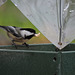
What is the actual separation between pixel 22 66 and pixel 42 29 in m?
0.26

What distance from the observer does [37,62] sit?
3.91 ft

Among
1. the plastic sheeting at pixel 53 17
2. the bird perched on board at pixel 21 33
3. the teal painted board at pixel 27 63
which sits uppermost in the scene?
the plastic sheeting at pixel 53 17

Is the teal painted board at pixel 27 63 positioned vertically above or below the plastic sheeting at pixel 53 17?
below

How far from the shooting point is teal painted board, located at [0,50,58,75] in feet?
3.77

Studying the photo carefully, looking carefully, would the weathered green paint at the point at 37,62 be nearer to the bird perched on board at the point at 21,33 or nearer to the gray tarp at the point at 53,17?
the gray tarp at the point at 53,17

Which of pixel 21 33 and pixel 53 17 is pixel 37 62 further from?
pixel 21 33

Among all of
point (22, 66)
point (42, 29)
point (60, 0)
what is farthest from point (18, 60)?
point (60, 0)

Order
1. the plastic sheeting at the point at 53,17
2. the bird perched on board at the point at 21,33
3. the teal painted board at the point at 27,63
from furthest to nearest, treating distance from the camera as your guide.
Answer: the bird perched on board at the point at 21,33, the teal painted board at the point at 27,63, the plastic sheeting at the point at 53,17

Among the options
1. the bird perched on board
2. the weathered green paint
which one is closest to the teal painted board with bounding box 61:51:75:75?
the weathered green paint

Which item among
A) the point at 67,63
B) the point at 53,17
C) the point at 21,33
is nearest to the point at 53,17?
the point at 53,17

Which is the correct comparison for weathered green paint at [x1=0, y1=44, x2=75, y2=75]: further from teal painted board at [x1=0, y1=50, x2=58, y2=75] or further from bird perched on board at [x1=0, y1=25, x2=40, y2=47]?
bird perched on board at [x1=0, y1=25, x2=40, y2=47]

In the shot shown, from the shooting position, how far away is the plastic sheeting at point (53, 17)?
41.2 inches

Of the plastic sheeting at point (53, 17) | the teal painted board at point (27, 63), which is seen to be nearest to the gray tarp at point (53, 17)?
the plastic sheeting at point (53, 17)

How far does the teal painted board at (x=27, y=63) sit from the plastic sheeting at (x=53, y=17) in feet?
0.37
